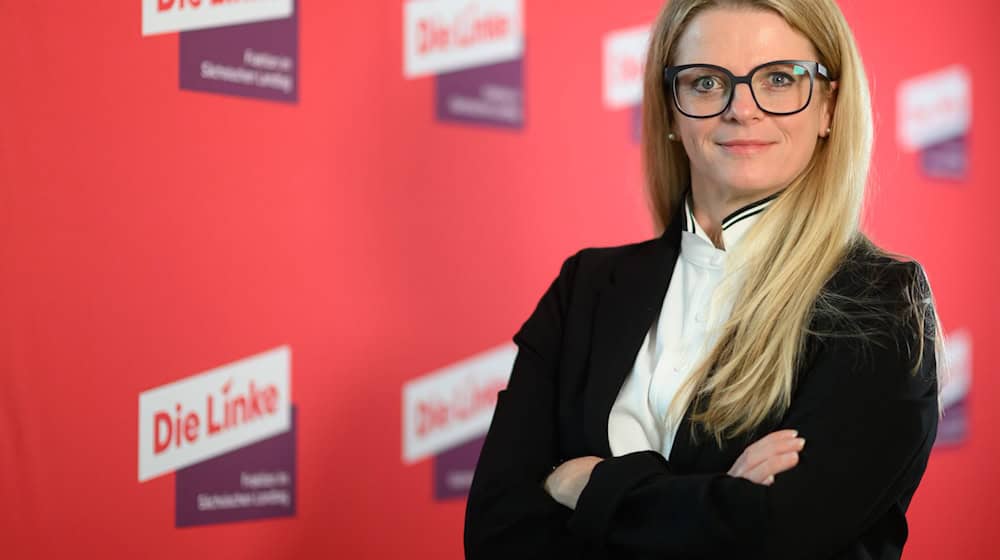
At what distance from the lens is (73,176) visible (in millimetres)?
2061

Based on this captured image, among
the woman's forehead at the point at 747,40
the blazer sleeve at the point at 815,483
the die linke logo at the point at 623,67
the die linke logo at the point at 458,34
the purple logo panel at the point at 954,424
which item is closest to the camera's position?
the blazer sleeve at the point at 815,483

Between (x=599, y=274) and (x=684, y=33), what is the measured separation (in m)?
0.45

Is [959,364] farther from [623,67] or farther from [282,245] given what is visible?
[282,245]

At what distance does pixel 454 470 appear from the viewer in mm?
2621

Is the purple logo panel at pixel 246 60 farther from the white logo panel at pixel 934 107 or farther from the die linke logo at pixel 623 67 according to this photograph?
the white logo panel at pixel 934 107

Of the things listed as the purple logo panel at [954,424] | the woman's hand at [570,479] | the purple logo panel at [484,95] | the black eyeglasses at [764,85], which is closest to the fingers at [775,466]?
the woman's hand at [570,479]

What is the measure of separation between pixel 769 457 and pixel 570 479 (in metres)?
→ 0.32

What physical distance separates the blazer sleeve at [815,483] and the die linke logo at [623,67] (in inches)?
56.2

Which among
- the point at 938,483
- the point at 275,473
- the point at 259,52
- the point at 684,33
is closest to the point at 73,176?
the point at 259,52

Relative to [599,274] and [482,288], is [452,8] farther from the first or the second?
[599,274]

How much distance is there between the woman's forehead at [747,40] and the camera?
67.8 inches

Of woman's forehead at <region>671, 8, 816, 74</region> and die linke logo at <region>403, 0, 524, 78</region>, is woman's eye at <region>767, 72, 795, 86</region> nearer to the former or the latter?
woman's forehead at <region>671, 8, 816, 74</region>

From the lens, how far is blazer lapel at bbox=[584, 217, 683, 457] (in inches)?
69.2

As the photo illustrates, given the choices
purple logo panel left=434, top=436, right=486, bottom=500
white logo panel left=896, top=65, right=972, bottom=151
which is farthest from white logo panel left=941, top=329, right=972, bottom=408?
purple logo panel left=434, top=436, right=486, bottom=500
